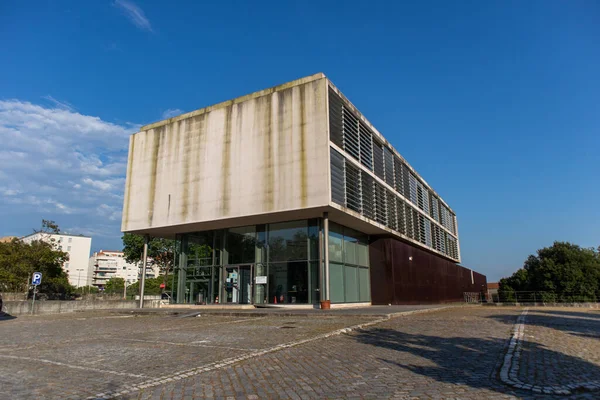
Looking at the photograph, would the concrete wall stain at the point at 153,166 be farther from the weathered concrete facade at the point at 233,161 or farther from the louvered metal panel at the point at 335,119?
the louvered metal panel at the point at 335,119

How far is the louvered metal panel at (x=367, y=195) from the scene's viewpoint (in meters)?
22.1

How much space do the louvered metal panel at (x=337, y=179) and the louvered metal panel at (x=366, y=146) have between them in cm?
316

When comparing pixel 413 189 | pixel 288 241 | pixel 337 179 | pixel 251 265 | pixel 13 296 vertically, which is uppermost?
pixel 413 189

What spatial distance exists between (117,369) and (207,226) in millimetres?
17726

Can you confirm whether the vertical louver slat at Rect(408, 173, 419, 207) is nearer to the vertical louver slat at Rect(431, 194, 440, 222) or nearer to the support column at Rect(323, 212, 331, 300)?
the vertical louver slat at Rect(431, 194, 440, 222)

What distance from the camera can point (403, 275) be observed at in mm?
26922

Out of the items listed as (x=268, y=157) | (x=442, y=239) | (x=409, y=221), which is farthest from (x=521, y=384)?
(x=442, y=239)

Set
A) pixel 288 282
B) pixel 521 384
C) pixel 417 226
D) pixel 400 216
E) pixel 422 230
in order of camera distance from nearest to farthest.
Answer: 1. pixel 521 384
2. pixel 288 282
3. pixel 400 216
4. pixel 417 226
5. pixel 422 230

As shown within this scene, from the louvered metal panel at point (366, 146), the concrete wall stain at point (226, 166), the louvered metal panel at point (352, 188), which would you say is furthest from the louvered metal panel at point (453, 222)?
the concrete wall stain at point (226, 166)

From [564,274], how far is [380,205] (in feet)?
106

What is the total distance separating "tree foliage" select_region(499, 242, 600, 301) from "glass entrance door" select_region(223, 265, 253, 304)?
33.4 meters

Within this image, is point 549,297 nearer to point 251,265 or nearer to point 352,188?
point 352,188

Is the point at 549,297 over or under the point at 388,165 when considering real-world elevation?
under

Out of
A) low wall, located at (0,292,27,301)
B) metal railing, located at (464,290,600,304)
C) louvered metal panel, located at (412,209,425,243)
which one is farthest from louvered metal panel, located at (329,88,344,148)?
metal railing, located at (464,290,600,304)
